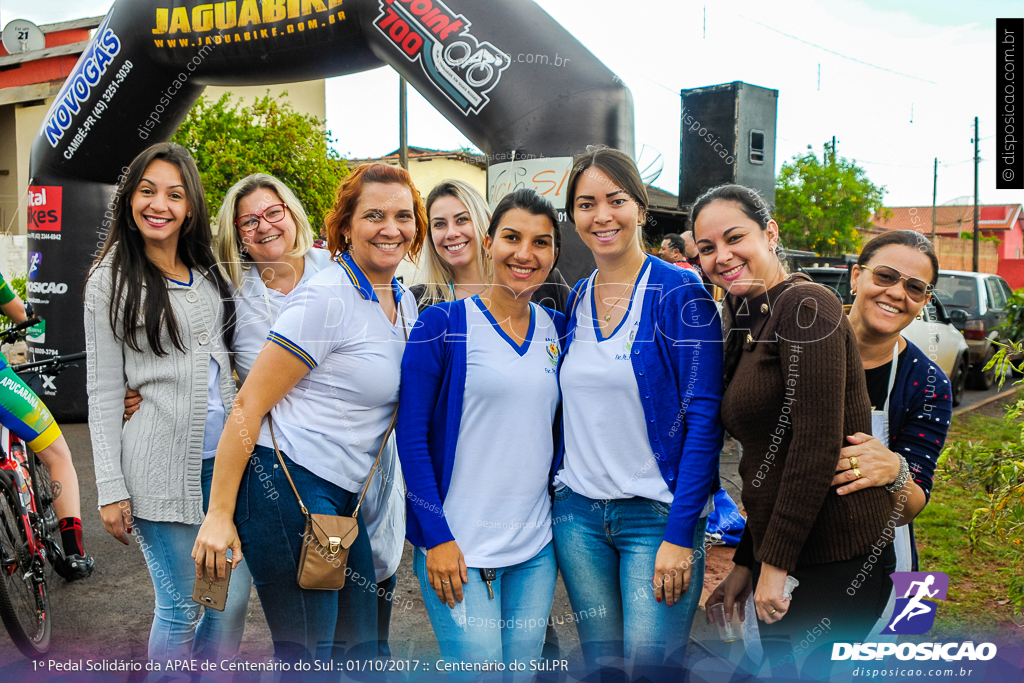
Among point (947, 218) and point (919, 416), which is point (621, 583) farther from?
point (947, 218)

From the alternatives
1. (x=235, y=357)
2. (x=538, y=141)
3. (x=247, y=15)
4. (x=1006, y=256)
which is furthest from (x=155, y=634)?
(x=1006, y=256)

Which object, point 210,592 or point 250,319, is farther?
point 250,319

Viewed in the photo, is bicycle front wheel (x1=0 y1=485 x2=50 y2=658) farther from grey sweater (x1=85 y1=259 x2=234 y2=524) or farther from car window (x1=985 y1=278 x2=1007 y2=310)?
car window (x1=985 y1=278 x2=1007 y2=310)

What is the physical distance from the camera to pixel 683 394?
1.91 metres

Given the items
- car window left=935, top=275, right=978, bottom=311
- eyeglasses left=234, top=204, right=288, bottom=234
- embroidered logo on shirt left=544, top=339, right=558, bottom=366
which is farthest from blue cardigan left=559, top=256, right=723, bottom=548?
car window left=935, top=275, right=978, bottom=311

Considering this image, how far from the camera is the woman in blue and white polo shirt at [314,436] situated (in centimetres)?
192

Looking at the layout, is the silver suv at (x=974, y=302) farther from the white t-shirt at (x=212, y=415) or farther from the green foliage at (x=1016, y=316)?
the white t-shirt at (x=212, y=415)

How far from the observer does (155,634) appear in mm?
2186

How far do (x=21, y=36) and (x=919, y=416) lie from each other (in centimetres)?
662

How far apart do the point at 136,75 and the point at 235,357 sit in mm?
3289

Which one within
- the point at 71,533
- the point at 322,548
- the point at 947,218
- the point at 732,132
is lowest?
the point at 71,533

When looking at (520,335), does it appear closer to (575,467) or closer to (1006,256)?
(575,467)

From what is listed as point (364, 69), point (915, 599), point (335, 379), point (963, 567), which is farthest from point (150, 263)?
point (963, 567)

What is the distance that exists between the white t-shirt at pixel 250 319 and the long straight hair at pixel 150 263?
36mm
